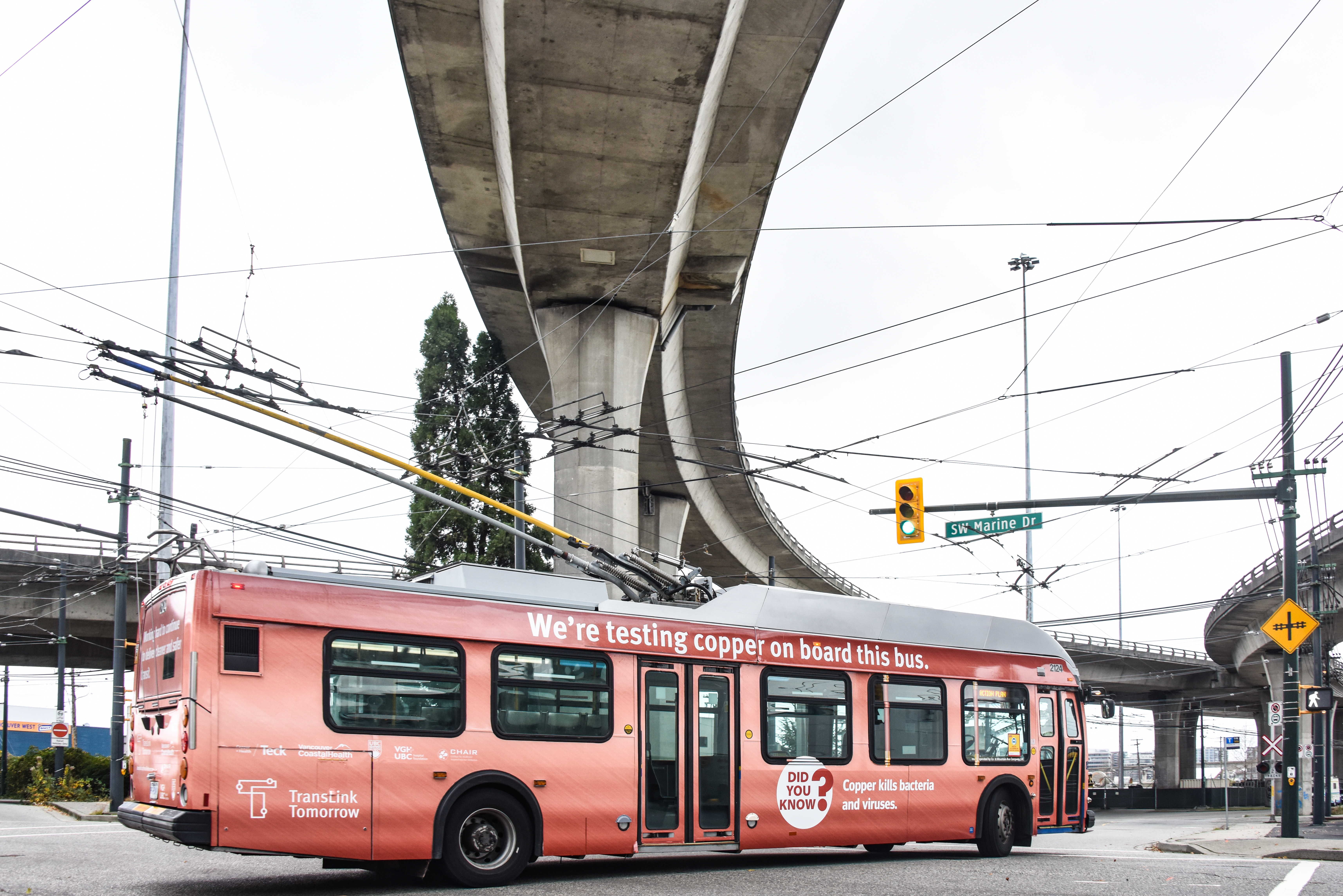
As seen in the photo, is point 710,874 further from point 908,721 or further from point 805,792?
point 908,721

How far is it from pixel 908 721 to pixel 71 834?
39.8 ft

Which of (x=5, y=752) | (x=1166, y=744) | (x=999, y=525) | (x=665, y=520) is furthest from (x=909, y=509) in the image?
(x=1166, y=744)

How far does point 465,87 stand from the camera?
59.5ft

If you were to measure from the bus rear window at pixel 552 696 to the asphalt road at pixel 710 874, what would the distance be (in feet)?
4.54

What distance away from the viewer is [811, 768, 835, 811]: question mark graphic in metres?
13.2

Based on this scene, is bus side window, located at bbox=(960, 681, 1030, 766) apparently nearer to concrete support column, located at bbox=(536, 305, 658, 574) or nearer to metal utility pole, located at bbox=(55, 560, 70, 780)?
concrete support column, located at bbox=(536, 305, 658, 574)

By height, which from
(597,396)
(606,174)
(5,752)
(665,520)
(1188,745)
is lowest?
(1188,745)

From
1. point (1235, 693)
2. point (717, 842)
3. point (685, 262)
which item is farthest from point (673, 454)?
point (1235, 693)

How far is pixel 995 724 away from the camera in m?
15.2

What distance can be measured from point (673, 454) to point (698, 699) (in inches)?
864

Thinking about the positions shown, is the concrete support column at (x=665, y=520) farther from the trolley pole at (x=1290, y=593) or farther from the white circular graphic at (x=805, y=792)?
the white circular graphic at (x=805, y=792)

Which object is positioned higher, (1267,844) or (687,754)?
(687,754)

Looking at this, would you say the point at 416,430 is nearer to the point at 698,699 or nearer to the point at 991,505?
the point at 991,505

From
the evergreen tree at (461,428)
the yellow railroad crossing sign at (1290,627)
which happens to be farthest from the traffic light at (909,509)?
the evergreen tree at (461,428)
